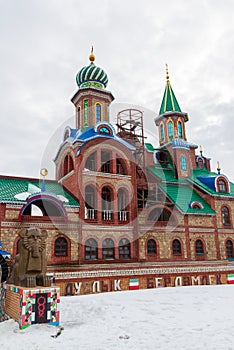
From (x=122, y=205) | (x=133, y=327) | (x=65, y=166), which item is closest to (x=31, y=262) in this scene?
(x=133, y=327)

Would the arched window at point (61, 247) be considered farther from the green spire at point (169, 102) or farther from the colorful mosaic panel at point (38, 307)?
the green spire at point (169, 102)

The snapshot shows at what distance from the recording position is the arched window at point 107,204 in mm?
21391

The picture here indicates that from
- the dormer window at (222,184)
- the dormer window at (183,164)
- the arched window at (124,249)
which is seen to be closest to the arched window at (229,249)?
the dormer window at (222,184)

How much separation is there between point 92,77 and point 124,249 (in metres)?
15.1

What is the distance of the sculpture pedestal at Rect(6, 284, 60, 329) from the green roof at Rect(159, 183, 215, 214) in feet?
53.3

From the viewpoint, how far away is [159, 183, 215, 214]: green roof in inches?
940

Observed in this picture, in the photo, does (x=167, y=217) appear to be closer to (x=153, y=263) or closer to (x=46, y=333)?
(x=153, y=263)

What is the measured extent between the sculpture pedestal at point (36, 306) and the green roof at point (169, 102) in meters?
26.3

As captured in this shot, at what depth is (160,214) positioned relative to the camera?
24.3 metres

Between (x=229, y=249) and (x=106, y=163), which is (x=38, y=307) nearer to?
(x=106, y=163)

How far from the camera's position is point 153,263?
21703mm

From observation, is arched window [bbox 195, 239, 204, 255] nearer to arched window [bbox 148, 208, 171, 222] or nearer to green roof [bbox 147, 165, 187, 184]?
arched window [bbox 148, 208, 171, 222]

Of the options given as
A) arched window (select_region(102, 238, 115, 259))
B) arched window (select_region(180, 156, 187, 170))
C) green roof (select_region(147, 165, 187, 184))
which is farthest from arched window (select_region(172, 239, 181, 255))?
arched window (select_region(180, 156, 187, 170))

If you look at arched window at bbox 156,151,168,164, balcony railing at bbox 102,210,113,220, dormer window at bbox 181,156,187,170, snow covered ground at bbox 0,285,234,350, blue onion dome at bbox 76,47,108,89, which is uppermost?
blue onion dome at bbox 76,47,108,89
